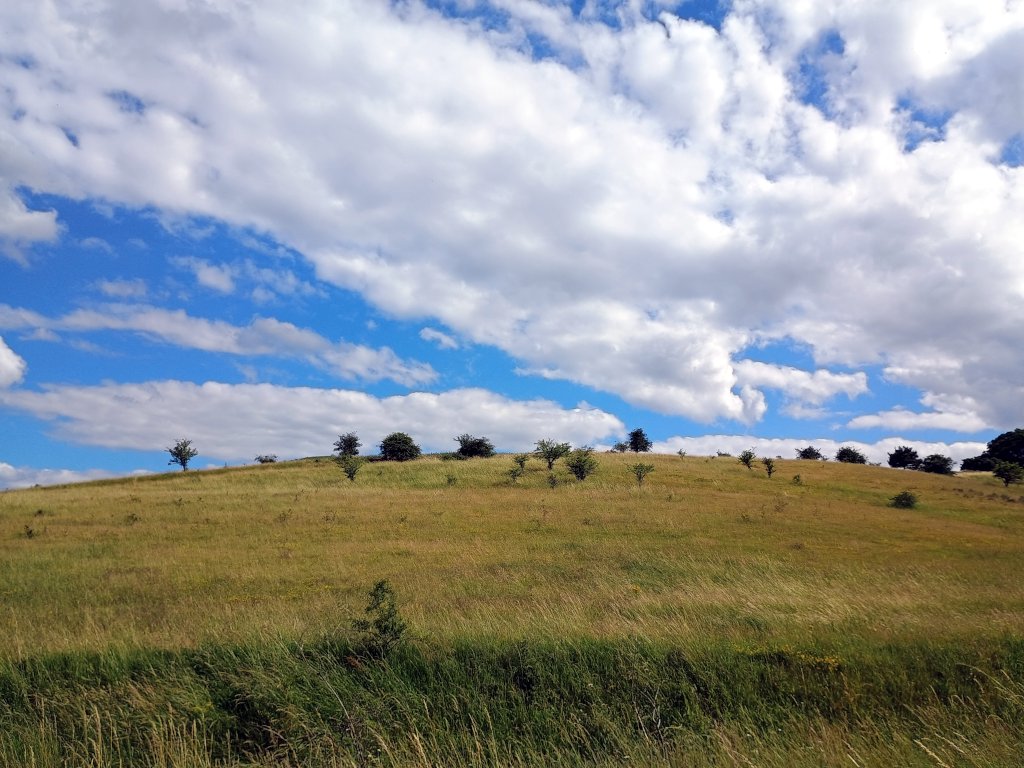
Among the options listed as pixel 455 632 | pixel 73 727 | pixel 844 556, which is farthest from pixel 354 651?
pixel 844 556

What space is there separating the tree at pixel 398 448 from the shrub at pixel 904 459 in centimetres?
9000

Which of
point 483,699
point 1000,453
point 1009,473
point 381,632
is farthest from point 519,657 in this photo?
point 1000,453

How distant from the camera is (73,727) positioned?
770cm

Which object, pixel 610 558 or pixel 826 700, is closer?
pixel 826 700

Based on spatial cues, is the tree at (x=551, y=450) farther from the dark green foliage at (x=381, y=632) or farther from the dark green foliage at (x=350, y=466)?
the dark green foliage at (x=381, y=632)

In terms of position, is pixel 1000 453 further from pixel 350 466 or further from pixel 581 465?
pixel 350 466

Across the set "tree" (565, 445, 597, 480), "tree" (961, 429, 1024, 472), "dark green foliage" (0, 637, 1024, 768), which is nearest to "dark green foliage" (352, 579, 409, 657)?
"dark green foliage" (0, 637, 1024, 768)

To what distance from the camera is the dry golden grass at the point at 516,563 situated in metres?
11.2

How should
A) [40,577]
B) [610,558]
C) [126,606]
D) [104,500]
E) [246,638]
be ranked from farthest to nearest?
[104,500]
[610,558]
[40,577]
[126,606]
[246,638]

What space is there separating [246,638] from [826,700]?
353 inches

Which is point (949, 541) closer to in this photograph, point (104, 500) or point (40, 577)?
point (40, 577)

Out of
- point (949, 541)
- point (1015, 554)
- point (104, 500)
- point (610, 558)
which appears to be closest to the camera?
point (610, 558)

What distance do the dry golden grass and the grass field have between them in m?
0.15

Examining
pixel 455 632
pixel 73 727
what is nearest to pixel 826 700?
pixel 455 632
